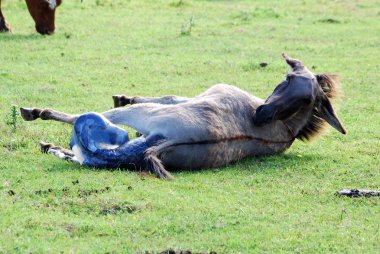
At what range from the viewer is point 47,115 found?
8.12 meters

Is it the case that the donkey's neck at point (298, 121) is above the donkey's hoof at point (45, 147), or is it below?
above

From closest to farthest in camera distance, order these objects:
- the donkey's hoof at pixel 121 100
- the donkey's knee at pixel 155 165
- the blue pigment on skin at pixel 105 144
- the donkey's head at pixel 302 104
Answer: the donkey's knee at pixel 155 165, the blue pigment on skin at pixel 105 144, the donkey's head at pixel 302 104, the donkey's hoof at pixel 121 100

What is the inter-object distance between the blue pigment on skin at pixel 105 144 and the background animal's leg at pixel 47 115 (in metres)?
0.85

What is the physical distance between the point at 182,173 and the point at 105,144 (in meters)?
0.69

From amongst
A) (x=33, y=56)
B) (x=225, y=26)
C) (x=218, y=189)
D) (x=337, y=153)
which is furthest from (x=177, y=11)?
(x=218, y=189)

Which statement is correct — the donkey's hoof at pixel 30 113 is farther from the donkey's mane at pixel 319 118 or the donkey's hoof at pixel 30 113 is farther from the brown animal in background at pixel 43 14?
the brown animal in background at pixel 43 14

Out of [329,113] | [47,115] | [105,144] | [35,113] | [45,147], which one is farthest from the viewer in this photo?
[35,113]

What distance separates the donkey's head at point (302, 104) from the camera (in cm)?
768

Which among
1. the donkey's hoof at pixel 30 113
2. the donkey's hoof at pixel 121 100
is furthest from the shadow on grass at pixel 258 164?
the donkey's hoof at pixel 121 100

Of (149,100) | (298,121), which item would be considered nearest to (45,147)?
(149,100)

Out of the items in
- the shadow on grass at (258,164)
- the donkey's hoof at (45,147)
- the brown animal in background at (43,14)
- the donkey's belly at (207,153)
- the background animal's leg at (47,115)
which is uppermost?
the donkey's belly at (207,153)

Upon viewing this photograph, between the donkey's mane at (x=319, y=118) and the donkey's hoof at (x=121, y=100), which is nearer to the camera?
the donkey's mane at (x=319, y=118)

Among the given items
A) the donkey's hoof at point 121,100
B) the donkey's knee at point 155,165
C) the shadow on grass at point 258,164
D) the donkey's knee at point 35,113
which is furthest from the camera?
the donkey's hoof at point 121,100

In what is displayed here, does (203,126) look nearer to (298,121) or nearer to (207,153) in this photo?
(207,153)
